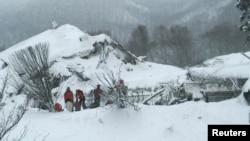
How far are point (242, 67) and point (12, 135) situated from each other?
16.1m

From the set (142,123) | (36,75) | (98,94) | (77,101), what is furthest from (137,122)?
(36,75)

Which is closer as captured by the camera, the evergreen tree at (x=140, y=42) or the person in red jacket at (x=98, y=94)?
the person in red jacket at (x=98, y=94)

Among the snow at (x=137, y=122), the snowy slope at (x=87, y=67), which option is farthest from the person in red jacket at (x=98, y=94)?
the snowy slope at (x=87, y=67)

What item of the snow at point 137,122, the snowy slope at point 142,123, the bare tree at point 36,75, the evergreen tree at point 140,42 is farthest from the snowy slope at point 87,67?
the evergreen tree at point 140,42

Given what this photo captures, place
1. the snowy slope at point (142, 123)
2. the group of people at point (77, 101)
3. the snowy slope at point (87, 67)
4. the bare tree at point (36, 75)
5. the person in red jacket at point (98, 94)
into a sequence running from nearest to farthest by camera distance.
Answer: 1. the snowy slope at point (142, 123)
2. the person in red jacket at point (98, 94)
3. the group of people at point (77, 101)
4. the bare tree at point (36, 75)
5. the snowy slope at point (87, 67)

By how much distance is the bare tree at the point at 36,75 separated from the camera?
19.0 meters

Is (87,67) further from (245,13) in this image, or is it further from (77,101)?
(245,13)

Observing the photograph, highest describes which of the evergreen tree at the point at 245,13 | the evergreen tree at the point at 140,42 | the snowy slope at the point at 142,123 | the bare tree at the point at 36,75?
the evergreen tree at the point at 140,42

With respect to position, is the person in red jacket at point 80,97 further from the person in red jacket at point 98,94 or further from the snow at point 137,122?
the snow at point 137,122

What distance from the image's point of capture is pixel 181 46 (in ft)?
241

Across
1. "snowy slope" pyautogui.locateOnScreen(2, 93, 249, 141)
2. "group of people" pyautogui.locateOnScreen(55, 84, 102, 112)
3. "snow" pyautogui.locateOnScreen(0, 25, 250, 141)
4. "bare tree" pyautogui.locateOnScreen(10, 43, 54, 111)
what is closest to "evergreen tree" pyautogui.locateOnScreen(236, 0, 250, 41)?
"snow" pyautogui.locateOnScreen(0, 25, 250, 141)

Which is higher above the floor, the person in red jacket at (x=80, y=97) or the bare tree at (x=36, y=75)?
the bare tree at (x=36, y=75)

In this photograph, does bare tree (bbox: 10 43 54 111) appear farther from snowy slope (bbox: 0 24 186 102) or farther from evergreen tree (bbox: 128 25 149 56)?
evergreen tree (bbox: 128 25 149 56)

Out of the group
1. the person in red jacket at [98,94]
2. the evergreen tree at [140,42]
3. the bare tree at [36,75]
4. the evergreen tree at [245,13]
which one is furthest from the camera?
the evergreen tree at [140,42]
